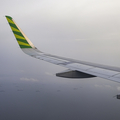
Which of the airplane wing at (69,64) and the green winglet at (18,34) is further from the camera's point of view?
the green winglet at (18,34)

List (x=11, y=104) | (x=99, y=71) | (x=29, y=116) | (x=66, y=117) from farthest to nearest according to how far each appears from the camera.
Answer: (x=11, y=104) < (x=66, y=117) < (x=29, y=116) < (x=99, y=71)

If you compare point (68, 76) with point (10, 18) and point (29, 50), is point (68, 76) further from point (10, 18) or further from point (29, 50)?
point (10, 18)

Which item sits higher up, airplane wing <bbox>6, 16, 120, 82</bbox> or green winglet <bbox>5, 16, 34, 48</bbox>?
green winglet <bbox>5, 16, 34, 48</bbox>

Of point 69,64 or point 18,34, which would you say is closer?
point 69,64

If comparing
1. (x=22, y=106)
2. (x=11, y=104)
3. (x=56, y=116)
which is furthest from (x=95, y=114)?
(x=11, y=104)

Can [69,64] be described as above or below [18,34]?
below

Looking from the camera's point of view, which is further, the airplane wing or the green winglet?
the green winglet

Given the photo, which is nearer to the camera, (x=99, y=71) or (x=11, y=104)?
(x=99, y=71)

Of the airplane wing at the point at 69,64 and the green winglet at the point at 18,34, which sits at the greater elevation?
the green winglet at the point at 18,34
